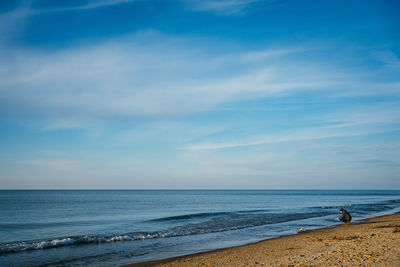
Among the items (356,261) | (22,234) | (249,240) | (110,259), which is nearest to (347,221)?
(249,240)

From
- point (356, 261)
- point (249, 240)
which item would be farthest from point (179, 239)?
point (356, 261)

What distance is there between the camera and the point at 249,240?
1733 cm

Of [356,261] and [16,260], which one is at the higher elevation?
[356,261]

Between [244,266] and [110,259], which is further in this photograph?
[110,259]

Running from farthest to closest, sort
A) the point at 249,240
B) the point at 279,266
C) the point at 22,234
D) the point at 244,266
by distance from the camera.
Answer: the point at 22,234, the point at 249,240, the point at 244,266, the point at 279,266

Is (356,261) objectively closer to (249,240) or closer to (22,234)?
(249,240)

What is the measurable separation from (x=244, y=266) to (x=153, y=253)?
645 cm

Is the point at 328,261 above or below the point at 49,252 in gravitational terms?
above

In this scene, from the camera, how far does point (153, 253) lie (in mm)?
14016

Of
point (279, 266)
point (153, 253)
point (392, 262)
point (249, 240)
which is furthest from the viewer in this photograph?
point (249, 240)

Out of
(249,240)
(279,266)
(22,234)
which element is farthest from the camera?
(22,234)

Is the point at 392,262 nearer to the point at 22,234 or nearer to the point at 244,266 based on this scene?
the point at 244,266

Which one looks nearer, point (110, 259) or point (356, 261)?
point (356, 261)

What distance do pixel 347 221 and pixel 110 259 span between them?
19.1 m
